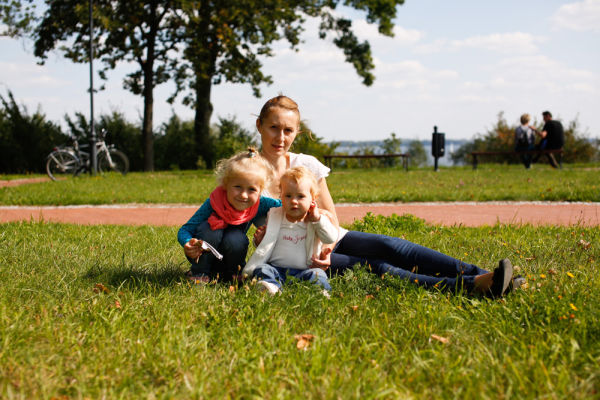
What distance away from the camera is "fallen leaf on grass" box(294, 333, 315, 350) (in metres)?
Result: 2.43

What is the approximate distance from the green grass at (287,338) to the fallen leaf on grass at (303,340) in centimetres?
4

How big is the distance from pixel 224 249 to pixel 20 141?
20.5 meters

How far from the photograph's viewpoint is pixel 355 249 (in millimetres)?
3738

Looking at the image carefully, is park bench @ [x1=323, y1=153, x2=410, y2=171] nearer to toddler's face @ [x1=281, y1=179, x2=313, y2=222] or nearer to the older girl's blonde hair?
the older girl's blonde hair

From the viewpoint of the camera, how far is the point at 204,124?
69.5 ft

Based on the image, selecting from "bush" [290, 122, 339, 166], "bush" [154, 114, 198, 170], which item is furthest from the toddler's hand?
"bush" [154, 114, 198, 170]

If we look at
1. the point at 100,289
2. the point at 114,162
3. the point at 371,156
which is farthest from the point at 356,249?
the point at 114,162

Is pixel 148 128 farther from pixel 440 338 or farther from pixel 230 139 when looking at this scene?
pixel 440 338

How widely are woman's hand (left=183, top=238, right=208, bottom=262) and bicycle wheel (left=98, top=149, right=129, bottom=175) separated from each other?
14.0 m

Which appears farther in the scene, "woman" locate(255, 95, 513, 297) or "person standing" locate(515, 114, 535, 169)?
"person standing" locate(515, 114, 535, 169)

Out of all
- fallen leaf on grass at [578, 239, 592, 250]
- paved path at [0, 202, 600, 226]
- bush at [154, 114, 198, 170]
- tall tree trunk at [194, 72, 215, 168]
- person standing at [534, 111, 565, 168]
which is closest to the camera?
fallen leaf on grass at [578, 239, 592, 250]

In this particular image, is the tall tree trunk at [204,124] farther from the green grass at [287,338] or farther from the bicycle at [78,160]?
the green grass at [287,338]

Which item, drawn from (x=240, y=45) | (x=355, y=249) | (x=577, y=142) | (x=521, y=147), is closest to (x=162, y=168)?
(x=240, y=45)

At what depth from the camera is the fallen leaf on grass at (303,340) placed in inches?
95.6
